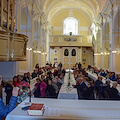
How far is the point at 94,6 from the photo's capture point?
82.4ft

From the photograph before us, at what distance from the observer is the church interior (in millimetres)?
7602

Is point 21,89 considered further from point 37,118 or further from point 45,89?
point 45,89

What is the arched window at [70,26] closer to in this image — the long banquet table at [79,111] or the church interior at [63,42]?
the church interior at [63,42]

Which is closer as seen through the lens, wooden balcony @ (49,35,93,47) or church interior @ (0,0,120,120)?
church interior @ (0,0,120,120)

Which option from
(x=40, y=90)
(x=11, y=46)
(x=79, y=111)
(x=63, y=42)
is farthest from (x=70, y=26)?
(x=79, y=111)

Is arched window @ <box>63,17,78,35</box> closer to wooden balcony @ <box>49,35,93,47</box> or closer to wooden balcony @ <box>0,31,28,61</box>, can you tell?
wooden balcony @ <box>49,35,93,47</box>

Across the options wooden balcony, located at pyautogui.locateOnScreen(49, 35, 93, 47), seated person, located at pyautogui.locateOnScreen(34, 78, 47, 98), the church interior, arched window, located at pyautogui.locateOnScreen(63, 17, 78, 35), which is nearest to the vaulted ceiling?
the church interior

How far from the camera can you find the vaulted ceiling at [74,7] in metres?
24.4

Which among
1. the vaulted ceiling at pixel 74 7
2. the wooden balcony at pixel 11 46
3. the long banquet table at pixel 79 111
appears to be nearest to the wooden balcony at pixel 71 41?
the vaulted ceiling at pixel 74 7

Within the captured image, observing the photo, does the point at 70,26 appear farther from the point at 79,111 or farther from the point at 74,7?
the point at 79,111

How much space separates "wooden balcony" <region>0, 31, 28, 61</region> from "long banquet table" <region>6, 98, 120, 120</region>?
4.09m

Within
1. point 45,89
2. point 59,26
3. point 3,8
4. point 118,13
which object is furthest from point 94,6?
point 45,89

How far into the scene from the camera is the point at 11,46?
7387mm

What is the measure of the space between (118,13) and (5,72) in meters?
10.9
